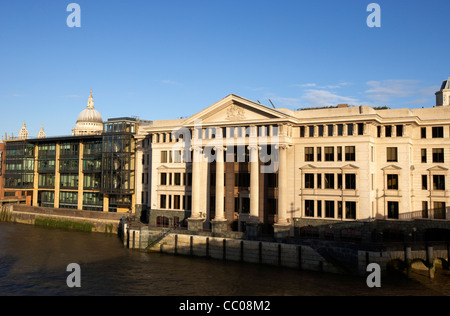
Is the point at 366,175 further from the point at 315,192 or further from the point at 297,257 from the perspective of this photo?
the point at 297,257

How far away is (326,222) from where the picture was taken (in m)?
60.3

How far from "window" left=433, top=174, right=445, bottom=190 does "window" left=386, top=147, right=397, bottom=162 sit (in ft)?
19.9

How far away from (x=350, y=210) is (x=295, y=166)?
33.4 feet

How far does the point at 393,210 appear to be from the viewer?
59375 mm

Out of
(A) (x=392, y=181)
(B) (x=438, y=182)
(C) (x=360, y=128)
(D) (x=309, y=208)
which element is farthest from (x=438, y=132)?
(D) (x=309, y=208)

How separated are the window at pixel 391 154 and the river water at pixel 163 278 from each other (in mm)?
16970

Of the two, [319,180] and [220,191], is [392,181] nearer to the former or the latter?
[319,180]

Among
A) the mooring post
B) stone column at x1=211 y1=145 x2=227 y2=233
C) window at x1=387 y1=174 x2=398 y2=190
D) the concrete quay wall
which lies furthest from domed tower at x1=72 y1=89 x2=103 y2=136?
Result: the mooring post

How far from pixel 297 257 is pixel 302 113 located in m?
21.8

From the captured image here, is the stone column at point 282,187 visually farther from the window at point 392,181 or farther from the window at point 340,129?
the window at point 392,181

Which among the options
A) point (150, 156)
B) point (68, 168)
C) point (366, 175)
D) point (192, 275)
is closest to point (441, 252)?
point (366, 175)

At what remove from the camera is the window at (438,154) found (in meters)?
59.2

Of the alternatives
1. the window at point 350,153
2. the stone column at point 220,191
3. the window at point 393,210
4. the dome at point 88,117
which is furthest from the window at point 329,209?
the dome at point 88,117

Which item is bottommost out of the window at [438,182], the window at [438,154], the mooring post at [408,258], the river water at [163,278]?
the river water at [163,278]
